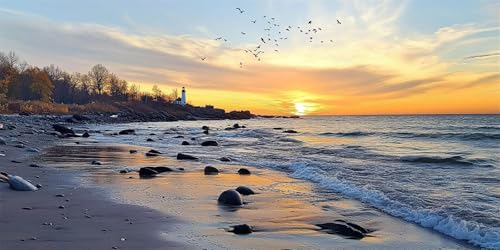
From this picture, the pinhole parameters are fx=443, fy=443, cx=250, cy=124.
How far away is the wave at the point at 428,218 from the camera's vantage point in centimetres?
642

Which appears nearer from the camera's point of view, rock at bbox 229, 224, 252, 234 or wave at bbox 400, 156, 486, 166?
rock at bbox 229, 224, 252, 234

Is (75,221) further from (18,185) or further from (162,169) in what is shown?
(162,169)

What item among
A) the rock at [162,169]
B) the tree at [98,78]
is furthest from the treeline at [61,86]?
the rock at [162,169]

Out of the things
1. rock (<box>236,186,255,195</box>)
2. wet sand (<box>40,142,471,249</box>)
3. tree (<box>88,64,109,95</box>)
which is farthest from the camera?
tree (<box>88,64,109,95</box>)

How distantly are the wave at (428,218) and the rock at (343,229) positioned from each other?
140 cm

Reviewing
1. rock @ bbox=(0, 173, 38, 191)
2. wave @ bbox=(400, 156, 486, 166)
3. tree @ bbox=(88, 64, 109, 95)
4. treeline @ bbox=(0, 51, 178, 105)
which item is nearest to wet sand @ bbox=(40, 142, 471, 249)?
rock @ bbox=(0, 173, 38, 191)

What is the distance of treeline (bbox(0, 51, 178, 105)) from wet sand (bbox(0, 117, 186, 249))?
207 feet

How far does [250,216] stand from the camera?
7.34 meters

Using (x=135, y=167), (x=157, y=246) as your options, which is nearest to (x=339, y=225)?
(x=157, y=246)

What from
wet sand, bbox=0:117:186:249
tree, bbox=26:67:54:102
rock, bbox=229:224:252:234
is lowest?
rock, bbox=229:224:252:234

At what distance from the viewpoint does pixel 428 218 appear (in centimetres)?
745

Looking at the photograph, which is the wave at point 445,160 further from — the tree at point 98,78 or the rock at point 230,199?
the tree at point 98,78

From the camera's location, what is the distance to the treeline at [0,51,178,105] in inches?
3187

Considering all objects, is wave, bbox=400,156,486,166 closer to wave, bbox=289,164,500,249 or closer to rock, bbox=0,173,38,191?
wave, bbox=289,164,500,249
